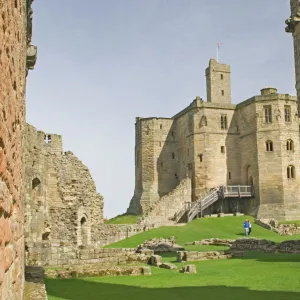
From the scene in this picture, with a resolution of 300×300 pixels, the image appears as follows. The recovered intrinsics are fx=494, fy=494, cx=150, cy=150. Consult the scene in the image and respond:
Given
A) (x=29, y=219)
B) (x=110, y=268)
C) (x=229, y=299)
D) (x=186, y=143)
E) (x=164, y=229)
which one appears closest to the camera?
Result: (x=229, y=299)

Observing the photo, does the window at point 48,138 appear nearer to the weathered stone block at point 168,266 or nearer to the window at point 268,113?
the weathered stone block at point 168,266

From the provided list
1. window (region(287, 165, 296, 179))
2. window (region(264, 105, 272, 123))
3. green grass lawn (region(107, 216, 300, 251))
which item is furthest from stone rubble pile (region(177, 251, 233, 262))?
window (region(264, 105, 272, 123))

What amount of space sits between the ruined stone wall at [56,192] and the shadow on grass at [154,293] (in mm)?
7389

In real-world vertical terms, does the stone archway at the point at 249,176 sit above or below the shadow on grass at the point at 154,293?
above

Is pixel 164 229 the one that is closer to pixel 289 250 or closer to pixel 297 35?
pixel 289 250

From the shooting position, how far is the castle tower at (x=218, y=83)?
55.9m

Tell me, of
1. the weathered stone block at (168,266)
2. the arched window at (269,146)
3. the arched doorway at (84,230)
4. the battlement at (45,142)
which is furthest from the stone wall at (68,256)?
the arched window at (269,146)

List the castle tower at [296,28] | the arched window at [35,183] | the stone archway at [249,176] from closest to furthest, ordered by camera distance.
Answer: the castle tower at [296,28], the arched window at [35,183], the stone archway at [249,176]

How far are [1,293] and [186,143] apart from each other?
154 feet

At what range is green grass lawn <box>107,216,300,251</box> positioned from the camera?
30453 millimetres

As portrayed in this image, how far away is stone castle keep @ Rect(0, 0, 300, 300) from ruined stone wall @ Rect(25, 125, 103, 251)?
46mm

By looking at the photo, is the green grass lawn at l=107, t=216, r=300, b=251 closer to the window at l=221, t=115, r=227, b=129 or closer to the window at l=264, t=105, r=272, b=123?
the window at l=264, t=105, r=272, b=123

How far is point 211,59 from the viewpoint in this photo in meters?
56.1

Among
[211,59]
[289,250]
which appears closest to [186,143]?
[211,59]
